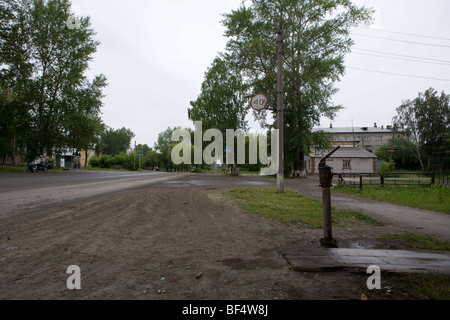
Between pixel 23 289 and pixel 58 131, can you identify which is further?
pixel 58 131

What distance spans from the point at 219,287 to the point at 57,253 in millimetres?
2212

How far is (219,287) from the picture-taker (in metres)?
2.51

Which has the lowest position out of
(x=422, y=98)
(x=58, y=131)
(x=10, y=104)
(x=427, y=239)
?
(x=427, y=239)

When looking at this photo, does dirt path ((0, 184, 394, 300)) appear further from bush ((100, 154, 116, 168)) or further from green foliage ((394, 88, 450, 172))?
bush ((100, 154, 116, 168))

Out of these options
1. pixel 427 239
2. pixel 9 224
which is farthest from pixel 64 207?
pixel 427 239

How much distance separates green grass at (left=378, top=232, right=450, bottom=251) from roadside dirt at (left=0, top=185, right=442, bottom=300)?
32 centimetres

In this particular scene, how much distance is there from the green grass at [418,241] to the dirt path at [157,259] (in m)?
0.60

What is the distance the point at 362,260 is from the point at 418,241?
2.02m

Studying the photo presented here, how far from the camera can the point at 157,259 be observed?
3.21 m

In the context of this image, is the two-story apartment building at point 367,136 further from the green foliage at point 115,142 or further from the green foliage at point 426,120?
the green foliage at point 115,142

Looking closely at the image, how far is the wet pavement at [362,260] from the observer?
2.96 m

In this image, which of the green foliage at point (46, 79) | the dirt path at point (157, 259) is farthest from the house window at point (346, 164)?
the dirt path at point (157, 259)
